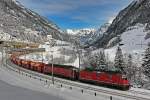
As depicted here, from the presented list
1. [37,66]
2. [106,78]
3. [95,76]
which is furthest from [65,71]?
[37,66]

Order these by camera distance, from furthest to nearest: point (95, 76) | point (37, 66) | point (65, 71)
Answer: point (37, 66) → point (65, 71) → point (95, 76)

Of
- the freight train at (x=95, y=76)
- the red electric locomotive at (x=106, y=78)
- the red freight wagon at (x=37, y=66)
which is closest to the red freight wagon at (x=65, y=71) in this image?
the freight train at (x=95, y=76)

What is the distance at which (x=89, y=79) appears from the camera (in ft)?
248

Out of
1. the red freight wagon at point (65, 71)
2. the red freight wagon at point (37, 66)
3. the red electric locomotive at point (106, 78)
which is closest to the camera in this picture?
the red electric locomotive at point (106, 78)

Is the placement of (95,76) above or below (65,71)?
below

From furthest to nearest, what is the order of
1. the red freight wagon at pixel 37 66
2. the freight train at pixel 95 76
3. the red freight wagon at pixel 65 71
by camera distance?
the red freight wagon at pixel 37 66
the red freight wagon at pixel 65 71
the freight train at pixel 95 76

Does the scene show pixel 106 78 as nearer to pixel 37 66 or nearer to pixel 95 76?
pixel 95 76

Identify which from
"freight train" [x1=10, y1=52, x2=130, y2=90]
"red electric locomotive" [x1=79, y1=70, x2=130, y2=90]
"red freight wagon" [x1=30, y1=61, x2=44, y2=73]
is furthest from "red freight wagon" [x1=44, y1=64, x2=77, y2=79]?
"red freight wagon" [x1=30, y1=61, x2=44, y2=73]

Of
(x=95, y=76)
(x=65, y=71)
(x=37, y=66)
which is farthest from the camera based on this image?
(x=37, y=66)

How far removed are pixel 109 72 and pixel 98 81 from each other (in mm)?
3909

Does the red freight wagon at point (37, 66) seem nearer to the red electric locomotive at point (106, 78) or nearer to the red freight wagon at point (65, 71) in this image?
the red freight wagon at point (65, 71)

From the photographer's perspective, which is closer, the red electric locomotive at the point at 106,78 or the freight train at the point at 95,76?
the red electric locomotive at the point at 106,78

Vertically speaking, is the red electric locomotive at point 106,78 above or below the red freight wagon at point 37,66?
below

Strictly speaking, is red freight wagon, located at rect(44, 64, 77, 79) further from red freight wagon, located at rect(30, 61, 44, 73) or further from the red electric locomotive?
red freight wagon, located at rect(30, 61, 44, 73)
